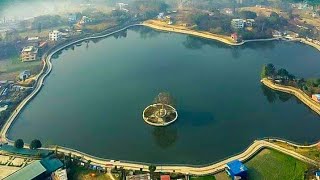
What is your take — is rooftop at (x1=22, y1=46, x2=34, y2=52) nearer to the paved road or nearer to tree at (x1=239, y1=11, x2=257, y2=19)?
the paved road

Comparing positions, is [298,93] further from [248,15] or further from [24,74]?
[24,74]

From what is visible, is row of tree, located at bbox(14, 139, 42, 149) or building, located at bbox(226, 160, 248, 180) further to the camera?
row of tree, located at bbox(14, 139, 42, 149)

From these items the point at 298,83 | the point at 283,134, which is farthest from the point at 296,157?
the point at 298,83

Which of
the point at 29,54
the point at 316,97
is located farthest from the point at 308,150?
the point at 29,54

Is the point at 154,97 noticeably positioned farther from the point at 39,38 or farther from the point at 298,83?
the point at 39,38

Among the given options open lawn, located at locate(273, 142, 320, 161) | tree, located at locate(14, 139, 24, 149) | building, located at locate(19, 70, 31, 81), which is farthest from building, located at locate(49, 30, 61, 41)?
open lawn, located at locate(273, 142, 320, 161)

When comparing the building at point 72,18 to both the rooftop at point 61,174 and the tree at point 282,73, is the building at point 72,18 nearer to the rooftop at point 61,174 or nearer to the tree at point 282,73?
the tree at point 282,73

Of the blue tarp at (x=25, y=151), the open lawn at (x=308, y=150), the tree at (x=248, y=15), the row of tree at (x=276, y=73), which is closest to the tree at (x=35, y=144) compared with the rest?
the blue tarp at (x=25, y=151)
